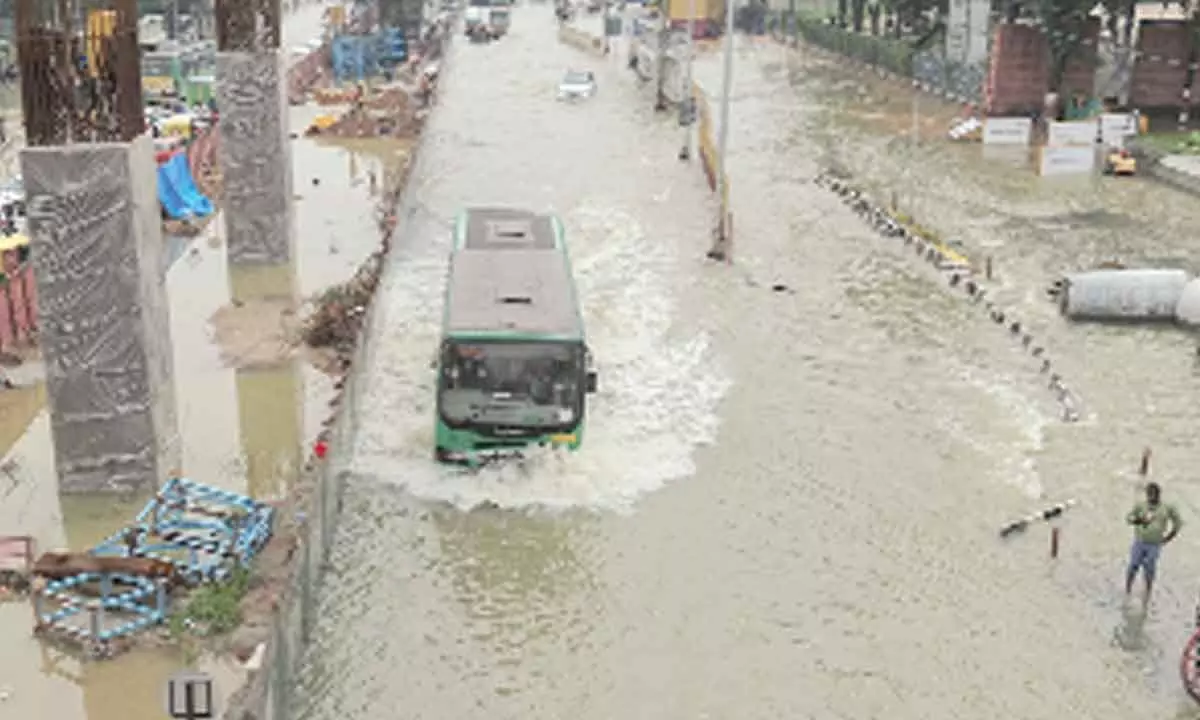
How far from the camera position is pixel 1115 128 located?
153ft

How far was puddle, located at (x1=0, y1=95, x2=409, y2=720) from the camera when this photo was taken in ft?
45.8

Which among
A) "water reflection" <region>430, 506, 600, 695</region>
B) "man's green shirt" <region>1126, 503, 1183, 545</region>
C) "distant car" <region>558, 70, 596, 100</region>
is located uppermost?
"distant car" <region>558, 70, 596, 100</region>

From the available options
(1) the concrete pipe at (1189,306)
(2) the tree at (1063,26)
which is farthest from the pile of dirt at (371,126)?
(1) the concrete pipe at (1189,306)

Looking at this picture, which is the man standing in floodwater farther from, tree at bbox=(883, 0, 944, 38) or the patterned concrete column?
tree at bbox=(883, 0, 944, 38)

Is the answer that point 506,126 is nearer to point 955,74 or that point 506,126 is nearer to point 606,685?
point 955,74

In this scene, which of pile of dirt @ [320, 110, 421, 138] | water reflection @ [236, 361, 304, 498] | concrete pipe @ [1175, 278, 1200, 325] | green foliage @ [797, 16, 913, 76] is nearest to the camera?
water reflection @ [236, 361, 304, 498]

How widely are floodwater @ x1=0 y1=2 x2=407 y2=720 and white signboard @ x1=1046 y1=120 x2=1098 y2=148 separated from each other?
23.2m

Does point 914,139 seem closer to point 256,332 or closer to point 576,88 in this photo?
point 576,88

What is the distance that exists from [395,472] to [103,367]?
4.54 meters

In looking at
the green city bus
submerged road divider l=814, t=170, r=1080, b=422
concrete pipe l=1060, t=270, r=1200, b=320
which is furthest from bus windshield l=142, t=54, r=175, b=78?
concrete pipe l=1060, t=270, r=1200, b=320

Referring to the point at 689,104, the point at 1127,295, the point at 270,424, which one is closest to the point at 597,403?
the point at 270,424

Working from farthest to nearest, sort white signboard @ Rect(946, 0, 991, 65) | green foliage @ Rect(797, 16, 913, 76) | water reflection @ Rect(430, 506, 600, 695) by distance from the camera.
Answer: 1. green foliage @ Rect(797, 16, 913, 76)
2. white signboard @ Rect(946, 0, 991, 65)
3. water reflection @ Rect(430, 506, 600, 695)

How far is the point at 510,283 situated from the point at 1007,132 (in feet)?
113

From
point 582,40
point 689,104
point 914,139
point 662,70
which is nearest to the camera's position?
point 689,104
